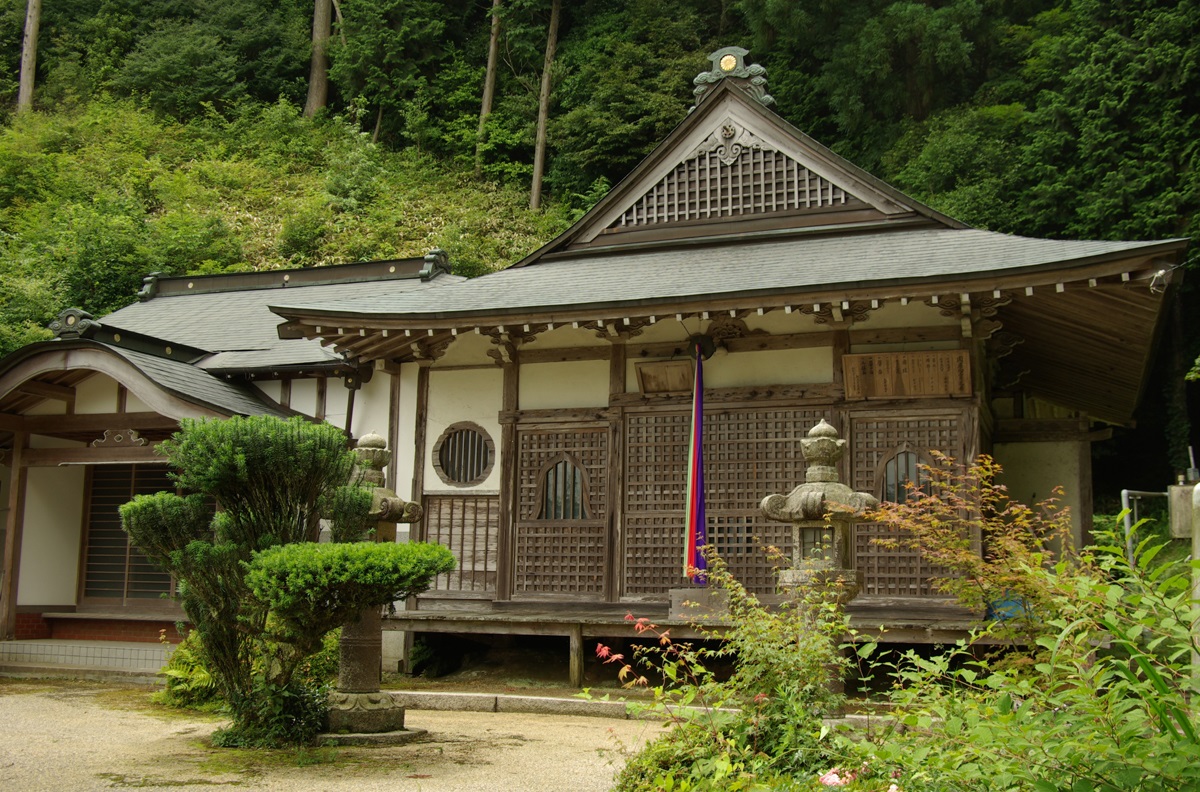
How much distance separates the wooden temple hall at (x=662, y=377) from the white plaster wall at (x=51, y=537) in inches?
2.1

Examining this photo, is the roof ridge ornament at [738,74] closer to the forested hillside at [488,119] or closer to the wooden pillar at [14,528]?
the wooden pillar at [14,528]

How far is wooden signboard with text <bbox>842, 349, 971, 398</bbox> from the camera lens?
11.5m

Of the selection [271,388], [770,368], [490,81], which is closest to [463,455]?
[271,388]

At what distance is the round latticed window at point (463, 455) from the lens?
1343 cm

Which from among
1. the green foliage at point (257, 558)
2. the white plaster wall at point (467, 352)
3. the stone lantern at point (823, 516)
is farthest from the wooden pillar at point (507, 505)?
the stone lantern at point (823, 516)

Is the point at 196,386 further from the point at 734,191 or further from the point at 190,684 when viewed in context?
the point at 734,191

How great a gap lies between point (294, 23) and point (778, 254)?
3090 centimetres

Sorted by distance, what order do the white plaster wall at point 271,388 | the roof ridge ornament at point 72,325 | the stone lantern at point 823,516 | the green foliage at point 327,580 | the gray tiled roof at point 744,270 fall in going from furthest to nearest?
the white plaster wall at point 271,388 → the roof ridge ornament at point 72,325 → the gray tiled roof at point 744,270 → the stone lantern at point 823,516 → the green foliage at point 327,580

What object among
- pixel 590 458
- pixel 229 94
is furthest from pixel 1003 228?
pixel 229 94

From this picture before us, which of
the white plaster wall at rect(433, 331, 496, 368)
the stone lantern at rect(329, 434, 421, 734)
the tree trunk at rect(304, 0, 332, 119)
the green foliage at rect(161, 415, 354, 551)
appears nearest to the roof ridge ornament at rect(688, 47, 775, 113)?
the white plaster wall at rect(433, 331, 496, 368)

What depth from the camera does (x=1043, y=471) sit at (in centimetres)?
1470

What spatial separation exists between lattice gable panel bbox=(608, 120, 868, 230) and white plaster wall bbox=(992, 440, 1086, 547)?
4299 millimetres

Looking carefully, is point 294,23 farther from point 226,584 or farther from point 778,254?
point 226,584

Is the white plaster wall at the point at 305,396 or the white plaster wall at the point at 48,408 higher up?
the white plaster wall at the point at 305,396
